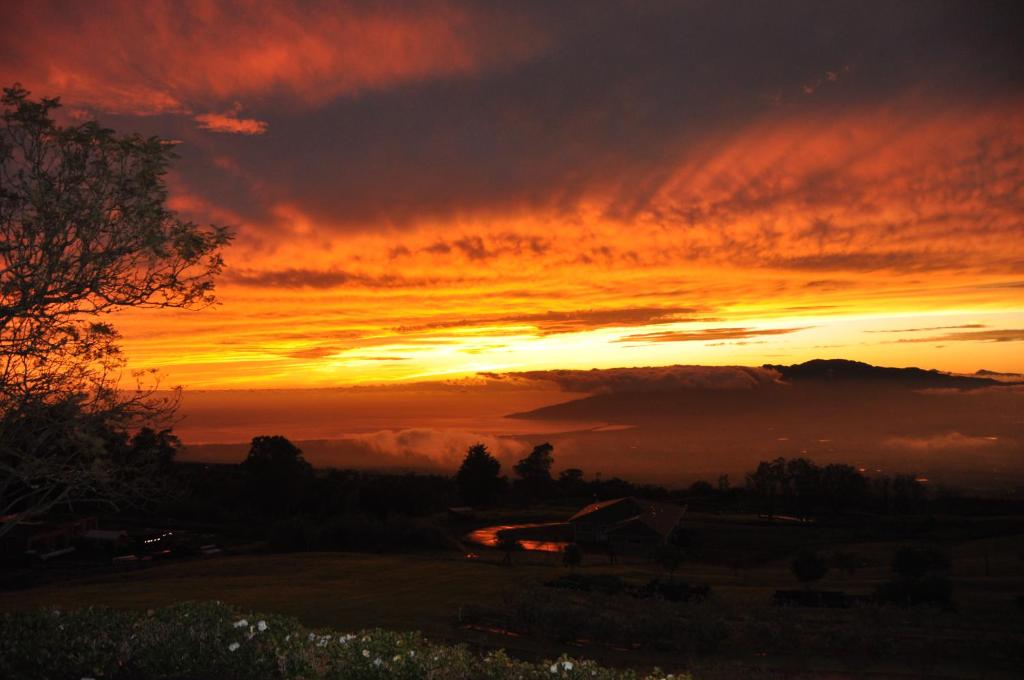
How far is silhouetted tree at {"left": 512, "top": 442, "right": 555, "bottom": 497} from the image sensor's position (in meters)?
118

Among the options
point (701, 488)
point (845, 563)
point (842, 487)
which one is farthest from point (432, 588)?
point (701, 488)

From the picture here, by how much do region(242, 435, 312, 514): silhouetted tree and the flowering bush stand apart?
241 feet

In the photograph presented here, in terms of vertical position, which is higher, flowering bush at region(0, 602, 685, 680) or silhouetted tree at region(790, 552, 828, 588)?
flowering bush at region(0, 602, 685, 680)

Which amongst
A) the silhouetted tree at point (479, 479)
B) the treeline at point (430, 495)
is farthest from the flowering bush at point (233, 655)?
the silhouetted tree at point (479, 479)

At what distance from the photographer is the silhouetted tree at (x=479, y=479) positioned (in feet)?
317

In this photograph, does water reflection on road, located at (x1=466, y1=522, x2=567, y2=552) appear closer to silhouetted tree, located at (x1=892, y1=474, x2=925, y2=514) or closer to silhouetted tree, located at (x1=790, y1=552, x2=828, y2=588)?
silhouetted tree, located at (x1=790, y1=552, x2=828, y2=588)

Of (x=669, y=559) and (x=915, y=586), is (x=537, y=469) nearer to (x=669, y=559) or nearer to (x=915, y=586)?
(x=669, y=559)

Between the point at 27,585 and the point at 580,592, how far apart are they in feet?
110

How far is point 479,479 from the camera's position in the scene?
317 feet

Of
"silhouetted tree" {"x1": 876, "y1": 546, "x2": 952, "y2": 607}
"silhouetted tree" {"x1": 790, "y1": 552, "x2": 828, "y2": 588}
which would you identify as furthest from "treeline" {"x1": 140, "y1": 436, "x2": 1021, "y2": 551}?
"silhouetted tree" {"x1": 876, "y1": 546, "x2": 952, "y2": 607}

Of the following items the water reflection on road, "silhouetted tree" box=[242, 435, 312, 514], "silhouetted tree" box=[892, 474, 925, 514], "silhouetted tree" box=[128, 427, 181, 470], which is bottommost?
"silhouetted tree" box=[892, 474, 925, 514]

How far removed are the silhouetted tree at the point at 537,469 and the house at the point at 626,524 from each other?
135 feet

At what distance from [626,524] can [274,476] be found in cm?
4154

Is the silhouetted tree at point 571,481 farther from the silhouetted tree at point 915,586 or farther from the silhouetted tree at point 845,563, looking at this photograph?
the silhouetted tree at point 915,586
